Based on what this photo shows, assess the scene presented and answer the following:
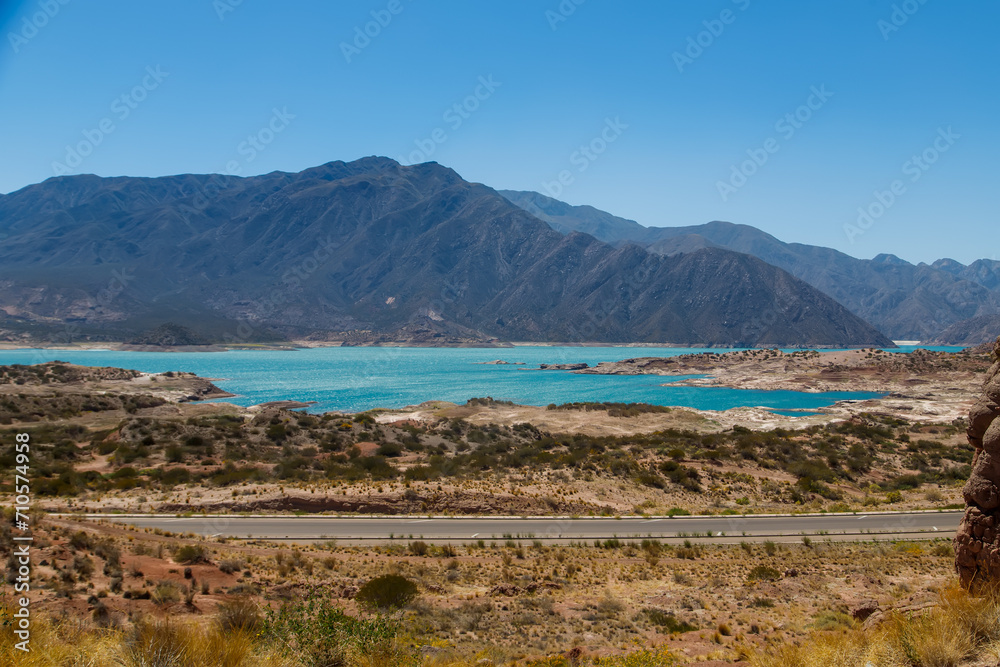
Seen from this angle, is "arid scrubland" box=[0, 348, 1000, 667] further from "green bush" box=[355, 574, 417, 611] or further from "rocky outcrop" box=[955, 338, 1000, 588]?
"rocky outcrop" box=[955, 338, 1000, 588]

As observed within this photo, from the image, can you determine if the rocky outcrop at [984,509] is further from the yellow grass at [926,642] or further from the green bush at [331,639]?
the green bush at [331,639]

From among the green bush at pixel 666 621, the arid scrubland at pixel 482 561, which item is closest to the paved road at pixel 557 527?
the arid scrubland at pixel 482 561

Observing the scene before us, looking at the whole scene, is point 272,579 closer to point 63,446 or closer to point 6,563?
point 6,563

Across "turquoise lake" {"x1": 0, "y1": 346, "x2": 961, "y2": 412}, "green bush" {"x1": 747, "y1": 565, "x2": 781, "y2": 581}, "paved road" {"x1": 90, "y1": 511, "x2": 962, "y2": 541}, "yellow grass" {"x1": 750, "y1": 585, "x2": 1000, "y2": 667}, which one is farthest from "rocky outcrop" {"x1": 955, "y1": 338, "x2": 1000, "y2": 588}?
"turquoise lake" {"x1": 0, "y1": 346, "x2": 961, "y2": 412}

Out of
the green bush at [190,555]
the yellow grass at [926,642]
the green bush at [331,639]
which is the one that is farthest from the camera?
the green bush at [190,555]

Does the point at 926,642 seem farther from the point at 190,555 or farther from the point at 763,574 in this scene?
the point at 190,555

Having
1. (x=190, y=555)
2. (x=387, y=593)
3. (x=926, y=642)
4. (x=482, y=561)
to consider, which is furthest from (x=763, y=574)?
(x=190, y=555)
